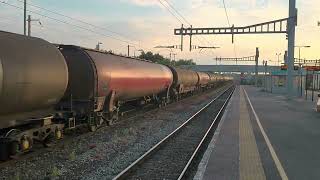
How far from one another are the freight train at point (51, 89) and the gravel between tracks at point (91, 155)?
42 centimetres

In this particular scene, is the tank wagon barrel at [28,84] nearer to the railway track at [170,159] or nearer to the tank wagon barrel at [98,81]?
the tank wagon barrel at [98,81]

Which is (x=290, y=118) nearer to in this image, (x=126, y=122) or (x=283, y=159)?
(x=126, y=122)

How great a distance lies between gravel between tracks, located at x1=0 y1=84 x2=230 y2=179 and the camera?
1039 centimetres

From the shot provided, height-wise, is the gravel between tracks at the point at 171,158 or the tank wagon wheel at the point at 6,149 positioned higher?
the tank wagon wheel at the point at 6,149

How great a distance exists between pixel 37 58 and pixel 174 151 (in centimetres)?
492

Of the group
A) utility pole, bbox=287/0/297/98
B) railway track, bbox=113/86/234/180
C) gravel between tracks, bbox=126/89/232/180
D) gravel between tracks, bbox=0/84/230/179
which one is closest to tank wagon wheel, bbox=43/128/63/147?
gravel between tracks, bbox=0/84/230/179

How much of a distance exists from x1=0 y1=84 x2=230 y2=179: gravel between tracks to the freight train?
420mm

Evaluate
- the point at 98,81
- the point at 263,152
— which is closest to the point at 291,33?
the point at 98,81

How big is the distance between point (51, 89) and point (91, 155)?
2173mm

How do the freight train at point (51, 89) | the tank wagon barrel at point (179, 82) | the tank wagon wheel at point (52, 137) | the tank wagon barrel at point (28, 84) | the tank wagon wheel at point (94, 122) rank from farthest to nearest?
the tank wagon barrel at point (179, 82), the tank wagon wheel at point (94, 122), the tank wagon wheel at point (52, 137), the freight train at point (51, 89), the tank wagon barrel at point (28, 84)

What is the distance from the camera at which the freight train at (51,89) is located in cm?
999

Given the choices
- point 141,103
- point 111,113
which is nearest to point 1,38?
point 111,113

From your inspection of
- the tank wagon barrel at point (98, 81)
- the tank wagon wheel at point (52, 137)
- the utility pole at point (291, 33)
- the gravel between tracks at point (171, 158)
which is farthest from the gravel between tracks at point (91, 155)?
the utility pole at point (291, 33)

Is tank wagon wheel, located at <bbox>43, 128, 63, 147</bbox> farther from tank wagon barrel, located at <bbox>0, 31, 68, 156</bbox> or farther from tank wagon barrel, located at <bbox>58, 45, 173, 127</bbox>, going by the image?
tank wagon barrel, located at <bbox>58, 45, 173, 127</bbox>
